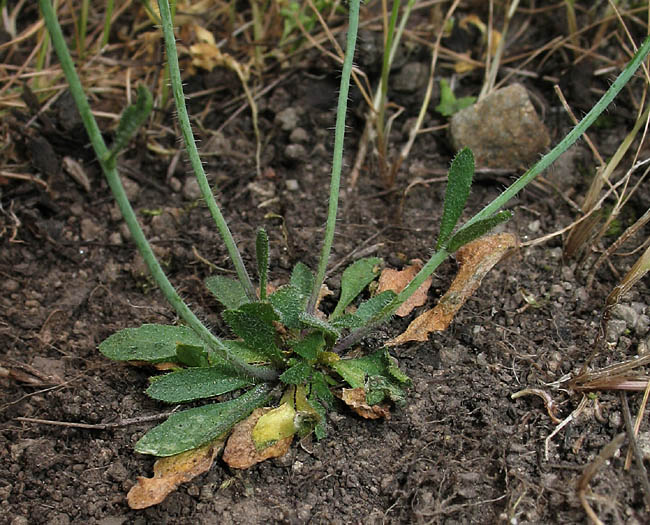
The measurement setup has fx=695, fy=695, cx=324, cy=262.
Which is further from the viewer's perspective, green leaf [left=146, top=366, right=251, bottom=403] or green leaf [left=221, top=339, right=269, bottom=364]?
green leaf [left=221, top=339, right=269, bottom=364]

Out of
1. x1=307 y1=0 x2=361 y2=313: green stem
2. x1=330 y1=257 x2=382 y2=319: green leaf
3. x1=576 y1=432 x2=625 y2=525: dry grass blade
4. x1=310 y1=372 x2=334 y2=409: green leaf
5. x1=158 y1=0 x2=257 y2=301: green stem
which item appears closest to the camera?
x1=576 y1=432 x2=625 y2=525: dry grass blade

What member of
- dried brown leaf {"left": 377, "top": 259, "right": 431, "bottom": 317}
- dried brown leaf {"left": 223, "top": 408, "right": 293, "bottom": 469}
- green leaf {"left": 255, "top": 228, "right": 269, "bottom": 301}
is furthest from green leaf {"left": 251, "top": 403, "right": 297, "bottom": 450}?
dried brown leaf {"left": 377, "top": 259, "right": 431, "bottom": 317}

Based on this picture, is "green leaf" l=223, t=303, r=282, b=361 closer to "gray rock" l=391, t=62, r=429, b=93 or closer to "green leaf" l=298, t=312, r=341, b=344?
"green leaf" l=298, t=312, r=341, b=344

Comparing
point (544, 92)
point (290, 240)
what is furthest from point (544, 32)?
point (290, 240)

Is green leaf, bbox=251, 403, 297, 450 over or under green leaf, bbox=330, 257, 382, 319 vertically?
under

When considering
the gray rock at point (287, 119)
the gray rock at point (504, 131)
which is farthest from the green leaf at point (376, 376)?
the gray rock at point (287, 119)

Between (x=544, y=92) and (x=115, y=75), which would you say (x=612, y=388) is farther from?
(x=115, y=75)

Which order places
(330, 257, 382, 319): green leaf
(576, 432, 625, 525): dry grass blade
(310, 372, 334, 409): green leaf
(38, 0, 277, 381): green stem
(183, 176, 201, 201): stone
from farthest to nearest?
(183, 176, 201, 201): stone, (330, 257, 382, 319): green leaf, (310, 372, 334, 409): green leaf, (576, 432, 625, 525): dry grass blade, (38, 0, 277, 381): green stem

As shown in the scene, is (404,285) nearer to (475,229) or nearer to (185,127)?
(475,229)

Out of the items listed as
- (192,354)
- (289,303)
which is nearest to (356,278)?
(289,303)
